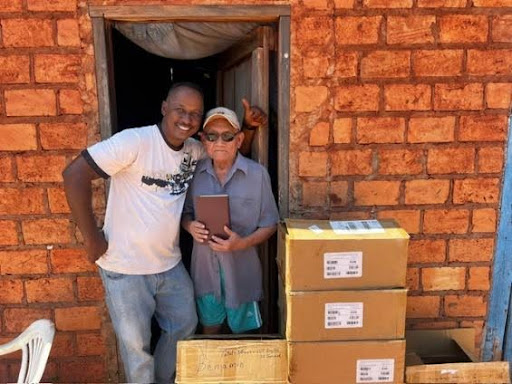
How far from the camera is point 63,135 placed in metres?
2.46

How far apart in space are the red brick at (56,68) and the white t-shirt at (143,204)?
0.42 m

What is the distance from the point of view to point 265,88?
261 centimetres

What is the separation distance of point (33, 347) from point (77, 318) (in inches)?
22.1

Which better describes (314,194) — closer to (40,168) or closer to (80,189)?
(80,189)

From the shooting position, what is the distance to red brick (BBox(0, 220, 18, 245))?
2.51 meters

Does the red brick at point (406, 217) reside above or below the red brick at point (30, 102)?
below

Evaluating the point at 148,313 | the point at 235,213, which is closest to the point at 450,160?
the point at 235,213

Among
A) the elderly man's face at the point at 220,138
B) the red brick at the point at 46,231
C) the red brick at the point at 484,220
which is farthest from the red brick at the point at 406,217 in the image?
the red brick at the point at 46,231

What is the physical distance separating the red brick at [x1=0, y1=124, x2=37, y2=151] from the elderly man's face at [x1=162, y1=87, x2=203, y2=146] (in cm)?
66

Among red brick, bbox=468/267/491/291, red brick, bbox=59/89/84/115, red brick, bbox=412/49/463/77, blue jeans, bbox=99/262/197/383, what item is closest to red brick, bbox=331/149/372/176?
red brick, bbox=412/49/463/77

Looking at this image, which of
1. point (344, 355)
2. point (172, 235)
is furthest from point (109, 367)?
point (344, 355)

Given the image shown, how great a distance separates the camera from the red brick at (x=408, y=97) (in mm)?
2496

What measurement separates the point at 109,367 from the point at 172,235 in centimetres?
90

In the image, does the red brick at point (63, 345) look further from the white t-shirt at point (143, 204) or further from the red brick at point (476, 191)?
the red brick at point (476, 191)
